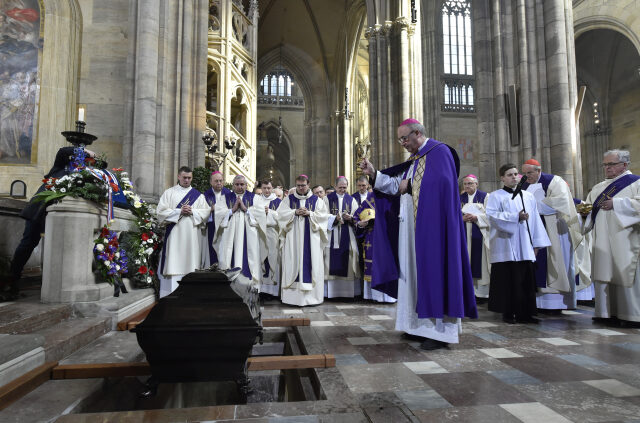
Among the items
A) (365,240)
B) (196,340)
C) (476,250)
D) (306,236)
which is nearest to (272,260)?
(306,236)

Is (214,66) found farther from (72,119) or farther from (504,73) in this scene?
(504,73)

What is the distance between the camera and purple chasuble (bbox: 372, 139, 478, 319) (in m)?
3.33

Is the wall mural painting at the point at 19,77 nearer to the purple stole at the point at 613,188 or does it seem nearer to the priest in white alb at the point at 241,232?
the priest in white alb at the point at 241,232

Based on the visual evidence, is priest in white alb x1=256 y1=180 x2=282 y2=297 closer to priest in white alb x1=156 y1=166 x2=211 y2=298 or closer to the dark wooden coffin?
priest in white alb x1=156 y1=166 x2=211 y2=298

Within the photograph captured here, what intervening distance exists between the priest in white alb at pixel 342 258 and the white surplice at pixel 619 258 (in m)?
3.44

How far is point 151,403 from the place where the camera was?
255cm

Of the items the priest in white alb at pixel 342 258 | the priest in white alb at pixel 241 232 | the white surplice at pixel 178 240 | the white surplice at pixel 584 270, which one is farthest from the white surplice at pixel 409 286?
the white surplice at pixel 584 270

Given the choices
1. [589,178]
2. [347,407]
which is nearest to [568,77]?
[347,407]

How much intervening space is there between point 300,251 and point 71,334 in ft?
11.5

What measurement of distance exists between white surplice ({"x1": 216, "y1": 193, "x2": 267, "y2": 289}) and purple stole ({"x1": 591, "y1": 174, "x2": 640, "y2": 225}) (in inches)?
182

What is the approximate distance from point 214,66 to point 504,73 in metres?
9.21

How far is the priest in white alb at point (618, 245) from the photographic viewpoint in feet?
14.7

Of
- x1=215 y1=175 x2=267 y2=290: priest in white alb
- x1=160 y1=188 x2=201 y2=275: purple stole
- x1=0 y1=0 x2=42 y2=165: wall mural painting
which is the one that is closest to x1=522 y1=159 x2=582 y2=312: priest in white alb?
x1=215 y1=175 x2=267 y2=290: priest in white alb

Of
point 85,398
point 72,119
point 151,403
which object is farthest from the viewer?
point 72,119
